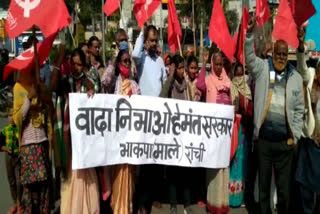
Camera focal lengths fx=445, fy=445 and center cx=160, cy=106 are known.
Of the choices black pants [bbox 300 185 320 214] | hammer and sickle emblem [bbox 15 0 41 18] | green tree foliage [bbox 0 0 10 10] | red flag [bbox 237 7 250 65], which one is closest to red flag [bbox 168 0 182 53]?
red flag [bbox 237 7 250 65]

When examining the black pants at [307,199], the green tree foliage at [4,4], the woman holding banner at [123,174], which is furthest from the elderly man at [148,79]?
the green tree foliage at [4,4]

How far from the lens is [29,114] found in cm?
Result: 433

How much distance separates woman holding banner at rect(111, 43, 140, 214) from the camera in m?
4.54

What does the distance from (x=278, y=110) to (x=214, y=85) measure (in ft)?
2.58

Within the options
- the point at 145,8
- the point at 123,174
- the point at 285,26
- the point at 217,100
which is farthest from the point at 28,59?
the point at 285,26

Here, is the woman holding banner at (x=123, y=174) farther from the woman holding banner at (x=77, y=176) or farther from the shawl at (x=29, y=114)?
the shawl at (x=29, y=114)

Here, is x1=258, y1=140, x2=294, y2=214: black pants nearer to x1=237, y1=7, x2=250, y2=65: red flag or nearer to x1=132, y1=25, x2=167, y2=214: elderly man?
x1=132, y1=25, x2=167, y2=214: elderly man

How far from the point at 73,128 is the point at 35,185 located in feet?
2.38

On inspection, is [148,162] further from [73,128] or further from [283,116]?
[283,116]

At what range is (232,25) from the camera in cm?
2700

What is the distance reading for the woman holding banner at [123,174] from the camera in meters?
4.54

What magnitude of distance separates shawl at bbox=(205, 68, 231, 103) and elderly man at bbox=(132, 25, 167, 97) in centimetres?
55

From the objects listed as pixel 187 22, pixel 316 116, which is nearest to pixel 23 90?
pixel 316 116

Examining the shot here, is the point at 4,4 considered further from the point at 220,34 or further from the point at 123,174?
the point at 123,174
